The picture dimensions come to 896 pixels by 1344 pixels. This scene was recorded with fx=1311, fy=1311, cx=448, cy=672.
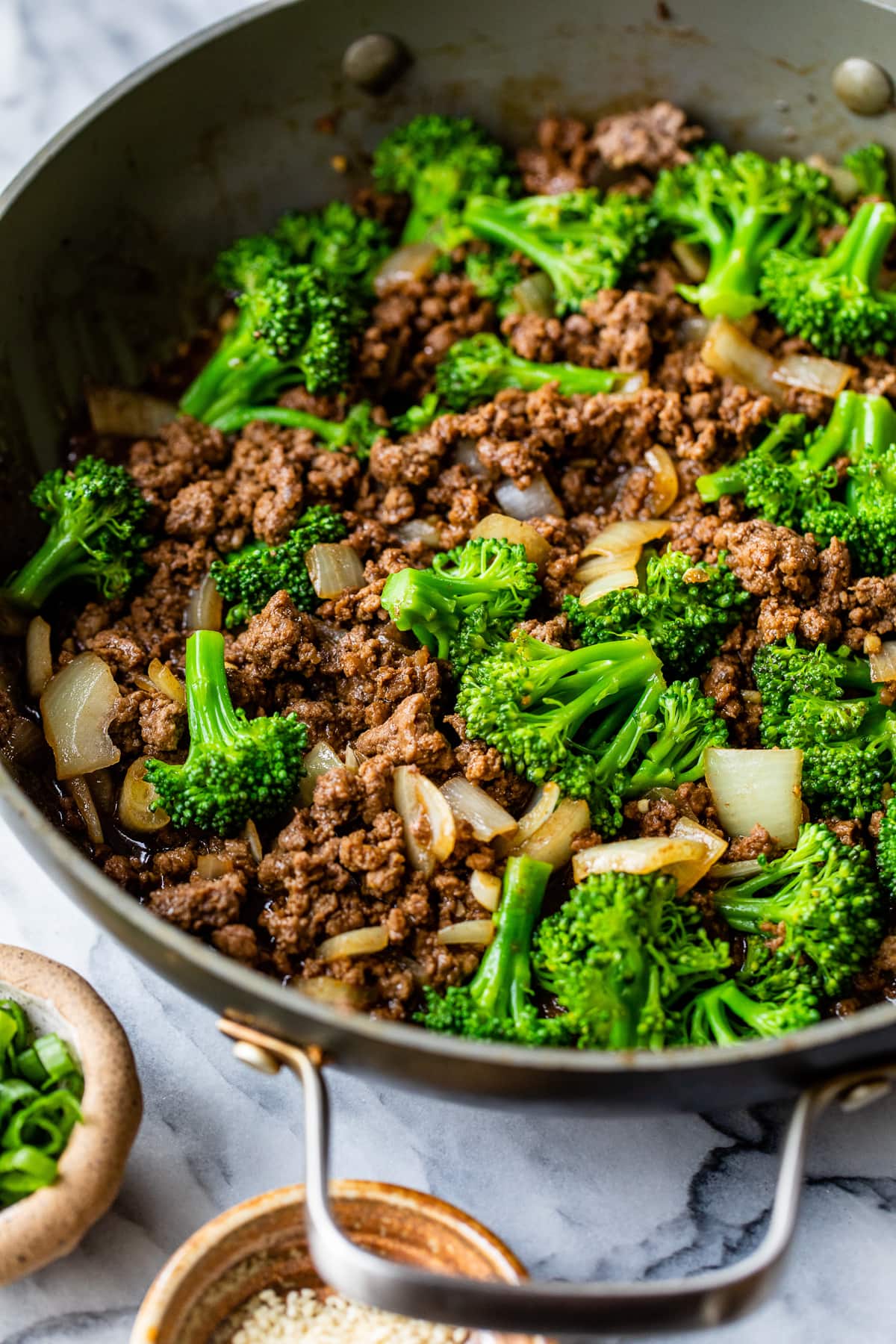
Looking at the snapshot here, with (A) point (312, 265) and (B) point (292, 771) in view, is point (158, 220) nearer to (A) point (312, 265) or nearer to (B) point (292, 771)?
(A) point (312, 265)

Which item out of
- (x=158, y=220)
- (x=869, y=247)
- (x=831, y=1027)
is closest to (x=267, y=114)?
(x=158, y=220)

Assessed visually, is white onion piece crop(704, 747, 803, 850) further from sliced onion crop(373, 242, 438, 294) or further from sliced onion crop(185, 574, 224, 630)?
sliced onion crop(373, 242, 438, 294)

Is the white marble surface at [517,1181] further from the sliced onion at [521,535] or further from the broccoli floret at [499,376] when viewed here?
the broccoli floret at [499,376]

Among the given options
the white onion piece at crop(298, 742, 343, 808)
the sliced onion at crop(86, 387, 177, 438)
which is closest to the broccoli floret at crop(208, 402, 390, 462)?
the sliced onion at crop(86, 387, 177, 438)

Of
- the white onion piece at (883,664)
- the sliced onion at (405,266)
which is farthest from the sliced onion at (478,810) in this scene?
the sliced onion at (405,266)

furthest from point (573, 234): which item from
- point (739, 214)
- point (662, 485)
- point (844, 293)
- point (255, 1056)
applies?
point (255, 1056)

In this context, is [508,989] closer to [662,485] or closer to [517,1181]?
[517,1181]
